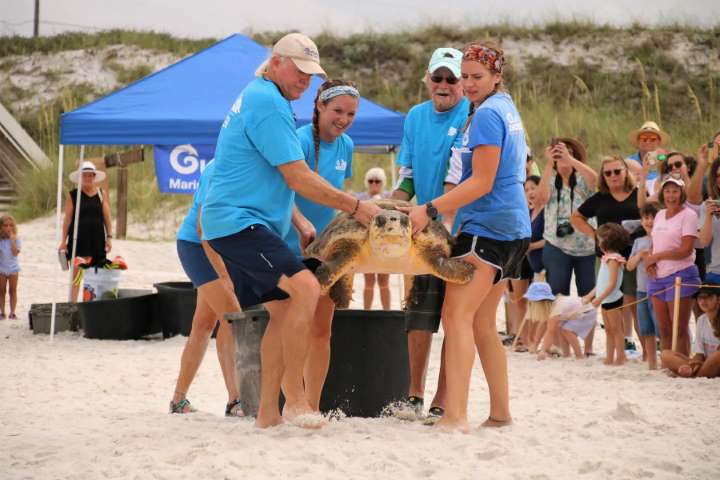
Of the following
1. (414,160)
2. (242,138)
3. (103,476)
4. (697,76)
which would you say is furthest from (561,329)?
(697,76)

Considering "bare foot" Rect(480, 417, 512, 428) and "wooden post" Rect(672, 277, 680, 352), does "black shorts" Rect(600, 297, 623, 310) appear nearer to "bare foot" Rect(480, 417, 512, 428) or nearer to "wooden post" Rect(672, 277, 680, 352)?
"wooden post" Rect(672, 277, 680, 352)

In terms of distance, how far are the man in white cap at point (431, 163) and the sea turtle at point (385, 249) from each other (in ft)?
1.18

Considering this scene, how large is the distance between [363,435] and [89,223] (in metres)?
6.79

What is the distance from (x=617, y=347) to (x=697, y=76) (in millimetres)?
21935

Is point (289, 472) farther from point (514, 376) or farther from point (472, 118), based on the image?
point (514, 376)

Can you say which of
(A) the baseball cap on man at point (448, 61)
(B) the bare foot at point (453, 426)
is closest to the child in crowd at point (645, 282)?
(A) the baseball cap on man at point (448, 61)

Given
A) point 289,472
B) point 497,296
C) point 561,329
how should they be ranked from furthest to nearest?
point 561,329 → point 497,296 → point 289,472

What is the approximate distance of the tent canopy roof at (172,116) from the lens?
340 inches

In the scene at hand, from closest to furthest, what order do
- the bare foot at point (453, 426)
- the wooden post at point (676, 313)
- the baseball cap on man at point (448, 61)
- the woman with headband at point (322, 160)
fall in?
the bare foot at point (453, 426), the woman with headband at point (322, 160), the baseball cap on man at point (448, 61), the wooden post at point (676, 313)

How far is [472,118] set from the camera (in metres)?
4.10

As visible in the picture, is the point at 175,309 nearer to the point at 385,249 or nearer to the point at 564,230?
the point at 564,230

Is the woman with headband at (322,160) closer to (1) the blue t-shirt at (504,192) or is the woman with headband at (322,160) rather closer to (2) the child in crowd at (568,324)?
(1) the blue t-shirt at (504,192)

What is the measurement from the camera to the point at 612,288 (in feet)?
23.8

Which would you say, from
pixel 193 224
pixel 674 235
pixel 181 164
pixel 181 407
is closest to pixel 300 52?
pixel 193 224
